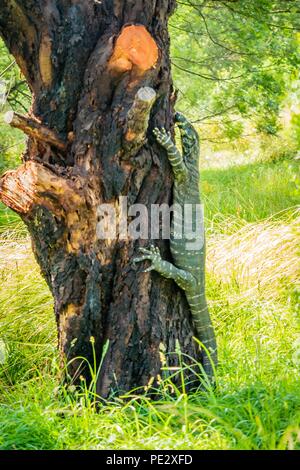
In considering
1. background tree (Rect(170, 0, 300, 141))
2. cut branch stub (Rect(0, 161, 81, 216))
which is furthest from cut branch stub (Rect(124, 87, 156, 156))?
background tree (Rect(170, 0, 300, 141))

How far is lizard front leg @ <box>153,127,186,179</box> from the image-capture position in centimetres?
396

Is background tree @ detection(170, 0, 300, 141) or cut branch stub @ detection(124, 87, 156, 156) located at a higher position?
background tree @ detection(170, 0, 300, 141)

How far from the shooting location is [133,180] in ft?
12.9

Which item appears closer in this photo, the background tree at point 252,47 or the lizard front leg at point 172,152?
the lizard front leg at point 172,152

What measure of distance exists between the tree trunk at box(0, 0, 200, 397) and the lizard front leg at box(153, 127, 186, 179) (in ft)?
0.17

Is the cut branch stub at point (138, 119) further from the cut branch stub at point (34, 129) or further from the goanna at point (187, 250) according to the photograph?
the cut branch stub at point (34, 129)

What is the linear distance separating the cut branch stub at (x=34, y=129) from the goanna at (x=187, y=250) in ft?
1.86

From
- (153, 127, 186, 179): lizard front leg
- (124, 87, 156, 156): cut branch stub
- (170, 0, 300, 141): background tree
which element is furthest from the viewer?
(170, 0, 300, 141): background tree

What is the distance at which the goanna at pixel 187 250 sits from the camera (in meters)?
4.02

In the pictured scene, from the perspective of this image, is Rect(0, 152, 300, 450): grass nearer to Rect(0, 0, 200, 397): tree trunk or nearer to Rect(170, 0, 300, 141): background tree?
Rect(0, 0, 200, 397): tree trunk

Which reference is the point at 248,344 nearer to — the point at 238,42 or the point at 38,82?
the point at 38,82

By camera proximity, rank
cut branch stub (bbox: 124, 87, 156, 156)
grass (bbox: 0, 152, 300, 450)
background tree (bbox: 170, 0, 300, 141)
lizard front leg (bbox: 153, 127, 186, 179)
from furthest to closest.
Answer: background tree (bbox: 170, 0, 300, 141) → lizard front leg (bbox: 153, 127, 186, 179) → cut branch stub (bbox: 124, 87, 156, 156) → grass (bbox: 0, 152, 300, 450)

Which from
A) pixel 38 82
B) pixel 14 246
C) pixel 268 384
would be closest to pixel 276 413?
pixel 268 384

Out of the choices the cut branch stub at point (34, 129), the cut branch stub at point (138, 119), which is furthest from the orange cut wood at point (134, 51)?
the cut branch stub at point (34, 129)
